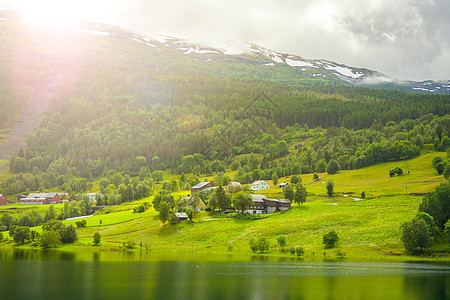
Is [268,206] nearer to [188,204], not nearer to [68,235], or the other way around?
[188,204]

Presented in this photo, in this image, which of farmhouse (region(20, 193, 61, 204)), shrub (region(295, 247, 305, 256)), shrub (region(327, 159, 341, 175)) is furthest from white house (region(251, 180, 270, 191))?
farmhouse (region(20, 193, 61, 204))

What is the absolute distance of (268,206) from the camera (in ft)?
363

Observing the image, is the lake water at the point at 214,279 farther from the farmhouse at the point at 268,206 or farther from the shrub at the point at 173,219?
the farmhouse at the point at 268,206

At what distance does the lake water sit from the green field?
1113cm

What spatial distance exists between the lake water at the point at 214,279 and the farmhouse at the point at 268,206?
133 ft

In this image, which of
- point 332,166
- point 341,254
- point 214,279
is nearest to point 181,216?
point 341,254

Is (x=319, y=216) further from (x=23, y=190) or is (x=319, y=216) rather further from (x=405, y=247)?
(x=23, y=190)

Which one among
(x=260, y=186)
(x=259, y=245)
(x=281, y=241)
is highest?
(x=260, y=186)

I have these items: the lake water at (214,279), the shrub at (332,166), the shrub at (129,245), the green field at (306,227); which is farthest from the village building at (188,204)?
the shrub at (332,166)

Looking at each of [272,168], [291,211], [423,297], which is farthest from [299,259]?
[272,168]

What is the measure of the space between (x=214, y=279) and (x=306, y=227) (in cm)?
4066

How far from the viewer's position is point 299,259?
69.6 m

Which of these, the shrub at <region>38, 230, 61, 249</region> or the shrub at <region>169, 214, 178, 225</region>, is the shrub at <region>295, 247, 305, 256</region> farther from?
the shrub at <region>38, 230, 61, 249</region>

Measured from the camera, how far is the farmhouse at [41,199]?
170 m
